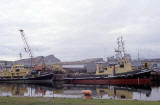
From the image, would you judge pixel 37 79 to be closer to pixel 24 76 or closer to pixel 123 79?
pixel 24 76

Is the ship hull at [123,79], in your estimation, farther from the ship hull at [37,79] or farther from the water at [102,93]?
the ship hull at [37,79]

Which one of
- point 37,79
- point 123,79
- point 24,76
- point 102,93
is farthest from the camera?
point 24,76

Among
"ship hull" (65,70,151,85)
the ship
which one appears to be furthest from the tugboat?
the ship

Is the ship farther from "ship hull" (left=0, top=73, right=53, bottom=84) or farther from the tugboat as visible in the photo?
the tugboat

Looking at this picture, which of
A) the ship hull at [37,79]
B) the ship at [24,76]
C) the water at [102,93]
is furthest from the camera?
the ship at [24,76]

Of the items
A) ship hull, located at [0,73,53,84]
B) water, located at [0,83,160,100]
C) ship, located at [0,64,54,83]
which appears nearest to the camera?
water, located at [0,83,160,100]

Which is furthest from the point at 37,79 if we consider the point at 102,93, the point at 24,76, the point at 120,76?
the point at 102,93

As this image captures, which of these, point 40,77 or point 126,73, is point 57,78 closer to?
point 40,77

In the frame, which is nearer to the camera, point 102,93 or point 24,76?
point 102,93

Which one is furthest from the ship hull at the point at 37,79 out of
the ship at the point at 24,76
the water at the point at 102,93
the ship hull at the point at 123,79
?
the water at the point at 102,93

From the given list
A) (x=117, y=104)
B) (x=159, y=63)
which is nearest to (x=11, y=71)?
(x=159, y=63)

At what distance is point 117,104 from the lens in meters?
13.5

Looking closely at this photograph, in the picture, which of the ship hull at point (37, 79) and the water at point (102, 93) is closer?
the water at point (102, 93)

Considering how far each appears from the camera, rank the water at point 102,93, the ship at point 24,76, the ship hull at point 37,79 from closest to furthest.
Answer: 1. the water at point 102,93
2. the ship hull at point 37,79
3. the ship at point 24,76
